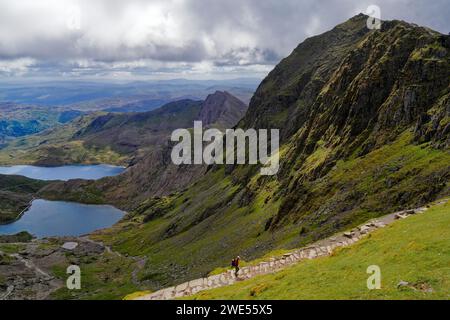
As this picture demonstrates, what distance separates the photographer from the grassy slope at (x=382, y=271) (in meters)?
30.3

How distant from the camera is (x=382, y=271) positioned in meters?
34.9

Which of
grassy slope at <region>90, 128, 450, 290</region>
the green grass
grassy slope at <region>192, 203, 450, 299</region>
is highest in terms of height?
grassy slope at <region>192, 203, 450, 299</region>

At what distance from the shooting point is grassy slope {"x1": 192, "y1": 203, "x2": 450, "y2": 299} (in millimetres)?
30328

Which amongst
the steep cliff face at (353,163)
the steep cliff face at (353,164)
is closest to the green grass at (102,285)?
the steep cliff face at (353,164)

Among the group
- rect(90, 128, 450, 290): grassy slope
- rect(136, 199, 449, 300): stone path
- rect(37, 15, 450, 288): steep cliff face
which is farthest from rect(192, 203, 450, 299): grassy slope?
rect(90, 128, 450, 290): grassy slope

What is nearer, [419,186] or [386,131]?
[419,186]

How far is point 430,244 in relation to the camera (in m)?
37.2

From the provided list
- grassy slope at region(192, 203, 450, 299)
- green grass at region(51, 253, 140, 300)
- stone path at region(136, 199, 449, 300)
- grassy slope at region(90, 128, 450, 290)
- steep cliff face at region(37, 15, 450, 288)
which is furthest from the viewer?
green grass at region(51, 253, 140, 300)

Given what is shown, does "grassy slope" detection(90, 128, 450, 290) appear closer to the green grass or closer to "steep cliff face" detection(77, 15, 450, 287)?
"steep cliff face" detection(77, 15, 450, 287)

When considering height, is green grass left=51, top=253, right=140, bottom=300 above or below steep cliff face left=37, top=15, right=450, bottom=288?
below

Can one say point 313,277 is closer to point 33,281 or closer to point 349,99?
point 349,99

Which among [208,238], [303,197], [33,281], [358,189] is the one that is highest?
[358,189]
